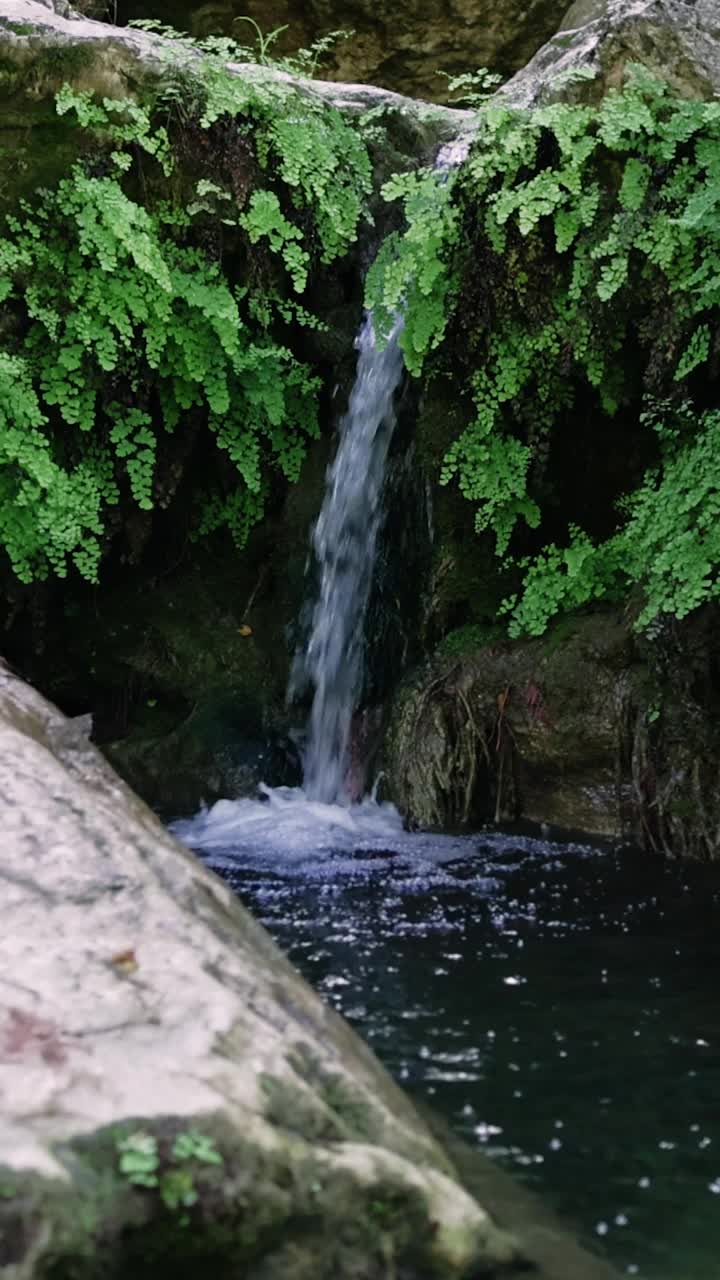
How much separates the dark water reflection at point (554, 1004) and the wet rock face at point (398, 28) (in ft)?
34.9

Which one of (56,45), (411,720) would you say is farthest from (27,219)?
(411,720)

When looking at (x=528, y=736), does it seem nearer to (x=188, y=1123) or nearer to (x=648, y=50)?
(x=648, y=50)

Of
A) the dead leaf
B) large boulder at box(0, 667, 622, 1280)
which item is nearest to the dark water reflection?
large boulder at box(0, 667, 622, 1280)

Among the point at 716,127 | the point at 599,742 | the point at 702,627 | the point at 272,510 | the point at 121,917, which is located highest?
the point at 716,127

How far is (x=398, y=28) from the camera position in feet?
46.3

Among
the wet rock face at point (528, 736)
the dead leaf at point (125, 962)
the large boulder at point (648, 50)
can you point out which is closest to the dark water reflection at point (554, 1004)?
the wet rock face at point (528, 736)

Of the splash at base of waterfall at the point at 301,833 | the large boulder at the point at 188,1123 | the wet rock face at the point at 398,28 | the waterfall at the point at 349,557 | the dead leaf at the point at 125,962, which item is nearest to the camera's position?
the large boulder at the point at 188,1123

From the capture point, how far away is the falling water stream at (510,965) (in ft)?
10.5

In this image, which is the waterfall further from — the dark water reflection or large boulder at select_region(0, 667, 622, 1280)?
large boulder at select_region(0, 667, 622, 1280)

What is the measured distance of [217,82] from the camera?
23.4 feet

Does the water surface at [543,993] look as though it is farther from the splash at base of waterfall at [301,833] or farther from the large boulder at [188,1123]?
the large boulder at [188,1123]

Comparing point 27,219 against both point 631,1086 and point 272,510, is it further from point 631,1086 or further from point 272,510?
point 631,1086

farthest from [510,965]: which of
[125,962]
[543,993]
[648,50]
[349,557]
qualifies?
[648,50]

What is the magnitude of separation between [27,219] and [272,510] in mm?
2499
